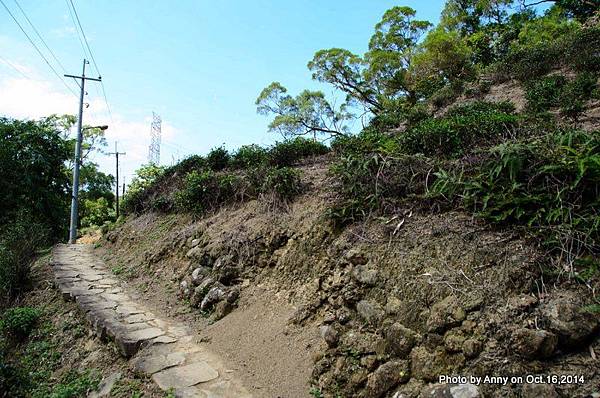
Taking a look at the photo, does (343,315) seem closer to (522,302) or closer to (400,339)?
(400,339)

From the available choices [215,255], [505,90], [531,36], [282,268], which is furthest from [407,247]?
[531,36]

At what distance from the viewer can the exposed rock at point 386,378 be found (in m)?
2.62

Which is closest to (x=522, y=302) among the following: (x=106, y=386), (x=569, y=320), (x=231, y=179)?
(x=569, y=320)

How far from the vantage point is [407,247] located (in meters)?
3.47

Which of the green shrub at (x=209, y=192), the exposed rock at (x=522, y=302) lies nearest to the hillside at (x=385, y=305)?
the exposed rock at (x=522, y=302)

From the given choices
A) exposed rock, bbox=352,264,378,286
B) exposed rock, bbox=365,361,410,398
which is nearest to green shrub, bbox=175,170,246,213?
exposed rock, bbox=352,264,378,286

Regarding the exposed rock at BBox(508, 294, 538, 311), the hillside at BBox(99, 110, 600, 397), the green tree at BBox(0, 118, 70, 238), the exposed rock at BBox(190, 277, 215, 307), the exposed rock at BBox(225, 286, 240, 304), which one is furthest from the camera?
the green tree at BBox(0, 118, 70, 238)

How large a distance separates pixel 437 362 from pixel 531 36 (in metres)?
17.1

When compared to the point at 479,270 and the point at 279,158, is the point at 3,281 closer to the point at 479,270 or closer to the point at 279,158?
the point at 279,158

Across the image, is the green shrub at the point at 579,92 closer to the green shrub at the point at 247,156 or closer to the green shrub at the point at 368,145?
the green shrub at the point at 368,145

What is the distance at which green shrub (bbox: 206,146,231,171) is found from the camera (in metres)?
10.6

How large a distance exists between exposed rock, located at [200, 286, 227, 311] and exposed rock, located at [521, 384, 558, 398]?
3551 mm

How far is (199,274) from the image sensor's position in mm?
Answer: 5457

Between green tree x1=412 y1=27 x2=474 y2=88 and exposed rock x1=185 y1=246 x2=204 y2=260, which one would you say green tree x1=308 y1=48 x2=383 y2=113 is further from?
exposed rock x1=185 y1=246 x2=204 y2=260
